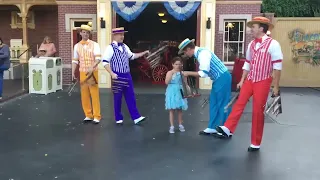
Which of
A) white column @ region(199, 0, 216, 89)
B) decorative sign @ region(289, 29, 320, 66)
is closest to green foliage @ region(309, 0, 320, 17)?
decorative sign @ region(289, 29, 320, 66)

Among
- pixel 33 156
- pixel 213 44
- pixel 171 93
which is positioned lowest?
pixel 33 156

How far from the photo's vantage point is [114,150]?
584 cm

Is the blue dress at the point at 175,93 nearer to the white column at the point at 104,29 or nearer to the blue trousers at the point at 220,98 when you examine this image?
the blue trousers at the point at 220,98

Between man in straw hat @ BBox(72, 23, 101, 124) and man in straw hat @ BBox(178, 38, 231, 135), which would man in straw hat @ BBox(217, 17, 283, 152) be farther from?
man in straw hat @ BBox(72, 23, 101, 124)

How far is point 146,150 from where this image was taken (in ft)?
19.2

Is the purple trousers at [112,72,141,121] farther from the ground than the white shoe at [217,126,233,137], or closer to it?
farther from the ground

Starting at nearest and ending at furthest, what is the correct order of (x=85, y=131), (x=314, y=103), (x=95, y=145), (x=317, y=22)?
(x=95, y=145) → (x=85, y=131) → (x=314, y=103) → (x=317, y=22)

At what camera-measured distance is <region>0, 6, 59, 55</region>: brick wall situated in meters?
16.1

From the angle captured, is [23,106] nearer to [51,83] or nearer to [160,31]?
[51,83]

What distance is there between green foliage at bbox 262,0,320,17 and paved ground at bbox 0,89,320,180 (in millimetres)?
10793

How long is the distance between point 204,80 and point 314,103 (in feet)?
11.7

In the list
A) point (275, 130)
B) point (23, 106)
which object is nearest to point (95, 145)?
point (275, 130)

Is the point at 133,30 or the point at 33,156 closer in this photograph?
the point at 33,156

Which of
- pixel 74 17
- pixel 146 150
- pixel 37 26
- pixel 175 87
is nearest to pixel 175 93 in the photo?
pixel 175 87
